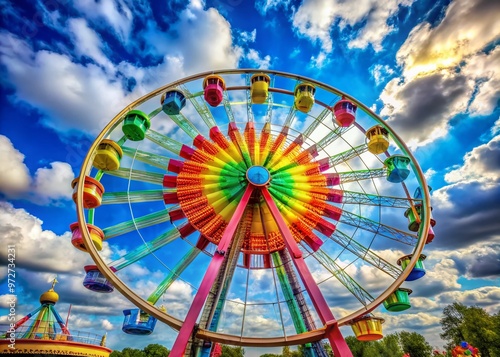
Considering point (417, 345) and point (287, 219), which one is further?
point (417, 345)

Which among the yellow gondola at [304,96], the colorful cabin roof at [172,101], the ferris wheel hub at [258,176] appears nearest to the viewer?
the ferris wheel hub at [258,176]

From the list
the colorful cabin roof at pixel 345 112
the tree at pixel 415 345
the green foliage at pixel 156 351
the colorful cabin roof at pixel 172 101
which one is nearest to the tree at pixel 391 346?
the tree at pixel 415 345

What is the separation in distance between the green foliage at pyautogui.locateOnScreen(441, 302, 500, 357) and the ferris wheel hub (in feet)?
109

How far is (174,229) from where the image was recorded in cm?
1392

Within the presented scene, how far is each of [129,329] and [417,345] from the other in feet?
140

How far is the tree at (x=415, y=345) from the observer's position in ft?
129

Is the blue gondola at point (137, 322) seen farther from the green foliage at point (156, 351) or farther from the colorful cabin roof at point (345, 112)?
the green foliage at point (156, 351)

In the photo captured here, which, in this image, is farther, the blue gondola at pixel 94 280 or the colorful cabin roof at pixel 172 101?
the colorful cabin roof at pixel 172 101

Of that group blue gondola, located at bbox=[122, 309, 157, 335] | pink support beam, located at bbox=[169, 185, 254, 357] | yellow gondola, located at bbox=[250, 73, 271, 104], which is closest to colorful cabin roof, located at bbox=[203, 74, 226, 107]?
yellow gondola, located at bbox=[250, 73, 271, 104]

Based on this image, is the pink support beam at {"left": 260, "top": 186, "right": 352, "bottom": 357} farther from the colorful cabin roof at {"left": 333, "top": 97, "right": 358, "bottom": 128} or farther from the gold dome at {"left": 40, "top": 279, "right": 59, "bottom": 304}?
the gold dome at {"left": 40, "top": 279, "right": 59, "bottom": 304}

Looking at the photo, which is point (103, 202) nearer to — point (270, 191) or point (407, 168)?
point (270, 191)

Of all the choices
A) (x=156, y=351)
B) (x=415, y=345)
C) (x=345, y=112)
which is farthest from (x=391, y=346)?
(x=345, y=112)

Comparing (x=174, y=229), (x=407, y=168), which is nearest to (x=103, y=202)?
(x=174, y=229)

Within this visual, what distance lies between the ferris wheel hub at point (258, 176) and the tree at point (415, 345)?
1582 inches
